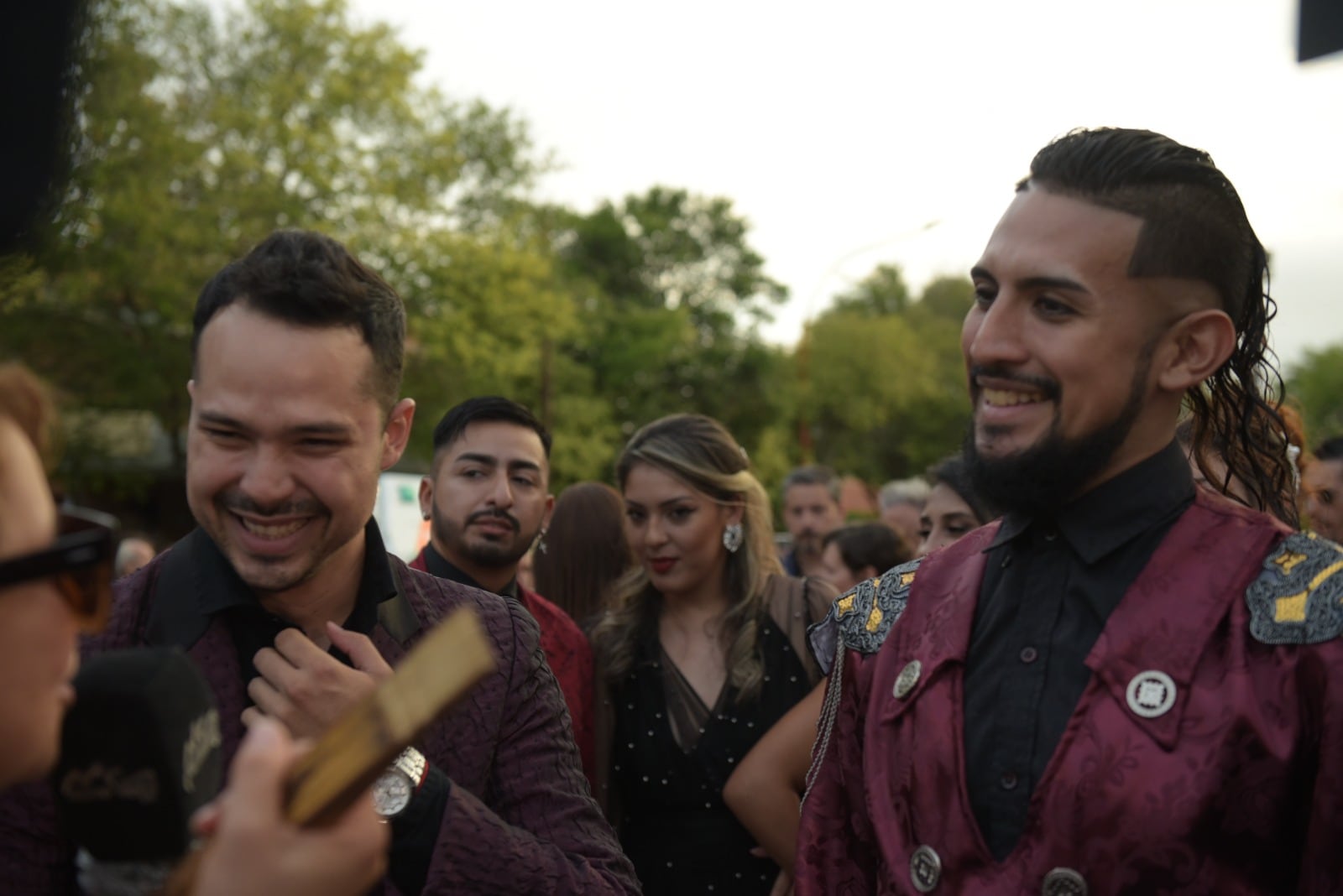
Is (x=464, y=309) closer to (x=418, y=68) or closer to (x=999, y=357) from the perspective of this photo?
(x=418, y=68)

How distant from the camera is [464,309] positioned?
24.5 meters

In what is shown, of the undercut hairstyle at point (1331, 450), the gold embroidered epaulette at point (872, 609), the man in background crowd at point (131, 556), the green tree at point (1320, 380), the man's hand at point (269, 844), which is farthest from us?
the green tree at point (1320, 380)

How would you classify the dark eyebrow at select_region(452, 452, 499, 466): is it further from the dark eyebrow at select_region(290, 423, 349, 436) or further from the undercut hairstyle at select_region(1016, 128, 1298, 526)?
the undercut hairstyle at select_region(1016, 128, 1298, 526)

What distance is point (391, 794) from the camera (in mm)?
2152

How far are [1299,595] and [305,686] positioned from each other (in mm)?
1601

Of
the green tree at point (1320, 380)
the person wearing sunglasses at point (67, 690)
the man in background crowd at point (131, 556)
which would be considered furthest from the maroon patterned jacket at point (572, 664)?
the green tree at point (1320, 380)

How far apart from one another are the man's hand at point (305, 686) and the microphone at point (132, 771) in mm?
539

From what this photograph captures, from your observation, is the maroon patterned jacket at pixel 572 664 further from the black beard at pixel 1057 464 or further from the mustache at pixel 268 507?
the black beard at pixel 1057 464

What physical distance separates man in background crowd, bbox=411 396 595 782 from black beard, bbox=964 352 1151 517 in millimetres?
2399

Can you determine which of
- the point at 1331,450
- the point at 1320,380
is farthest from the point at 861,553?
the point at 1320,380

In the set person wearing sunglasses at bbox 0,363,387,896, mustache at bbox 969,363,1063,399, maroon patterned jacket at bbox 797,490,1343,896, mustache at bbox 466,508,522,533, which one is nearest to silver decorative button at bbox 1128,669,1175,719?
maroon patterned jacket at bbox 797,490,1343,896

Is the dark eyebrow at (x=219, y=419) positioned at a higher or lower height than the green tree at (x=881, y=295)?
lower

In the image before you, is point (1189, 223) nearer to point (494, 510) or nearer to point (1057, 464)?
point (1057, 464)

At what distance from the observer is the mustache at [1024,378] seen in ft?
7.80
